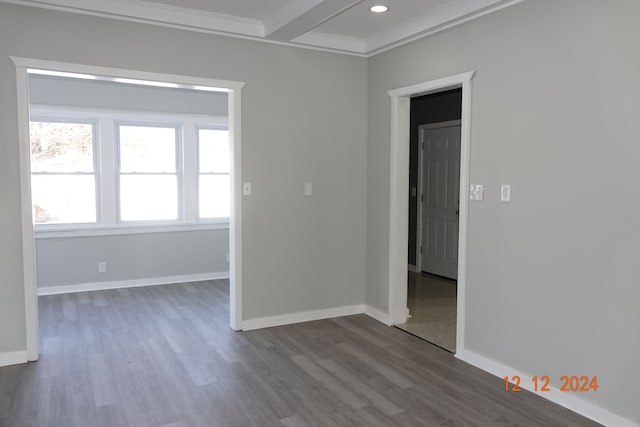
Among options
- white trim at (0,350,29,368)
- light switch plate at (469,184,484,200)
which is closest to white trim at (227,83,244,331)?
white trim at (0,350,29,368)

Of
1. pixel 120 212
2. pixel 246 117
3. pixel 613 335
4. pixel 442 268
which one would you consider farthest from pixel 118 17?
pixel 442 268

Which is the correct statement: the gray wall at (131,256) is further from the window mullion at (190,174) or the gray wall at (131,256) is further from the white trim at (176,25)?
the white trim at (176,25)

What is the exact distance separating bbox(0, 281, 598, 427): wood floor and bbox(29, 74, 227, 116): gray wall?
2477 mm

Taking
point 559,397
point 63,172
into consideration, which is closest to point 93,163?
point 63,172

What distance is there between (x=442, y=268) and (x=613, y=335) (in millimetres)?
3868

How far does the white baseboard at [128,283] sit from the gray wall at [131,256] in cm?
4

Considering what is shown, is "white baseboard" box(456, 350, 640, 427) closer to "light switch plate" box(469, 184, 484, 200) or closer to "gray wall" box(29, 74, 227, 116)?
"light switch plate" box(469, 184, 484, 200)

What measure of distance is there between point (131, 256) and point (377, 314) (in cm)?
319

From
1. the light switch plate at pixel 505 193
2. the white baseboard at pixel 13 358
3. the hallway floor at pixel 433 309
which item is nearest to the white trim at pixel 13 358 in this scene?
the white baseboard at pixel 13 358

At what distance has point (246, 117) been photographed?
431cm

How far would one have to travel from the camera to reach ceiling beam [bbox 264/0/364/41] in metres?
3.38

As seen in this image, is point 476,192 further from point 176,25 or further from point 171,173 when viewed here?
point 171,173

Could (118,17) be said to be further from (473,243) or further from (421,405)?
(421,405)

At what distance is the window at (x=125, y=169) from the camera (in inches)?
226
